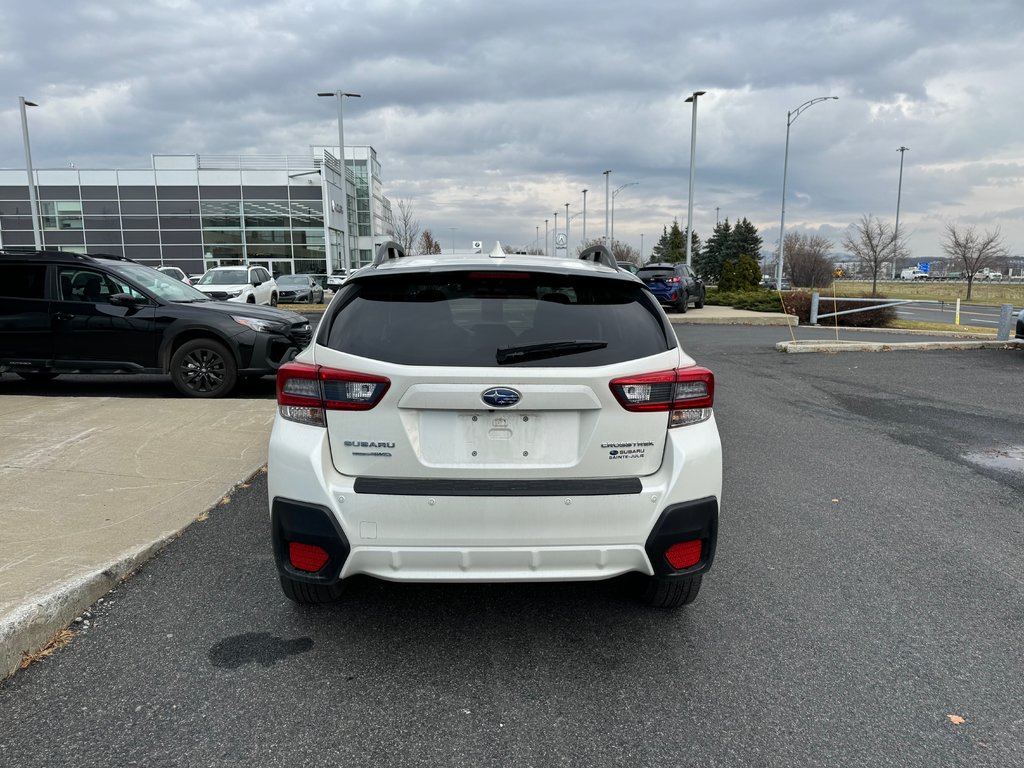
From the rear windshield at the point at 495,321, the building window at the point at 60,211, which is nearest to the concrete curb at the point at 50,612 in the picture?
the rear windshield at the point at 495,321

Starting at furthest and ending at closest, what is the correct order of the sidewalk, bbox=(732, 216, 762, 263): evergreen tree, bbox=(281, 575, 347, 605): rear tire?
bbox=(732, 216, 762, 263): evergreen tree < the sidewalk < bbox=(281, 575, 347, 605): rear tire

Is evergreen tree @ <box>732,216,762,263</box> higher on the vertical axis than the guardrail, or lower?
higher

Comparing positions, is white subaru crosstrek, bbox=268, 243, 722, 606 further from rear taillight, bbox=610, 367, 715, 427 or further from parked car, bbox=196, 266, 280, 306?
parked car, bbox=196, 266, 280, 306

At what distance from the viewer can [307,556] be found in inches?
114

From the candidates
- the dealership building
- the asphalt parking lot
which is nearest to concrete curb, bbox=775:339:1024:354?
the asphalt parking lot

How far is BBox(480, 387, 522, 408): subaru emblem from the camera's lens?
2.73 meters

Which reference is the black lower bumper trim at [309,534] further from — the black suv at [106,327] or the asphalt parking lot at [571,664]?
the black suv at [106,327]

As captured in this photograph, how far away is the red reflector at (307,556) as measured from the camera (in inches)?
113

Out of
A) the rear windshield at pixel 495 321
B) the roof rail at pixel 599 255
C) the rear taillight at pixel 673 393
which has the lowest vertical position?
the rear taillight at pixel 673 393

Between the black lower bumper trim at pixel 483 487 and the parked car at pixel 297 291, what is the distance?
1289 inches

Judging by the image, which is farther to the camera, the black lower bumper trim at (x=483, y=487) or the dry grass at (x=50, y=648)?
the dry grass at (x=50, y=648)

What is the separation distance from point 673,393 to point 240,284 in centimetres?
2326

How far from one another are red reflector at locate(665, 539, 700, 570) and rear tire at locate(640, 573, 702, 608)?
0.23 metres

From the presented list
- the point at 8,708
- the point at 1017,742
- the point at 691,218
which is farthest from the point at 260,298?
the point at 1017,742
